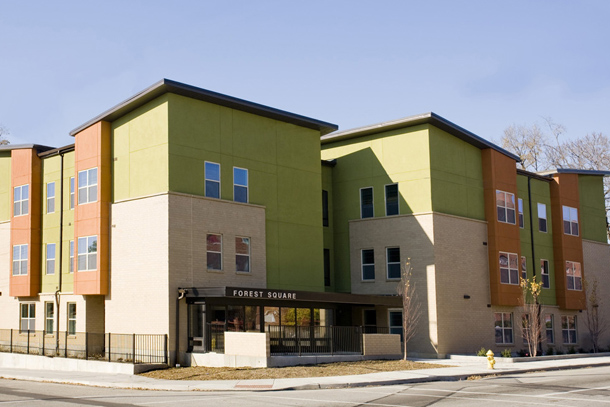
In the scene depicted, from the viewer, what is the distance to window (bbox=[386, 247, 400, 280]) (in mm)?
38656

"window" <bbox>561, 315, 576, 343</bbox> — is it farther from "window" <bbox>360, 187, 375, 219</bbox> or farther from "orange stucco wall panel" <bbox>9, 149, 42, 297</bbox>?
"orange stucco wall panel" <bbox>9, 149, 42, 297</bbox>

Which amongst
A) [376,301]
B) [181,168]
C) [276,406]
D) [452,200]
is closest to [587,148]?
[452,200]

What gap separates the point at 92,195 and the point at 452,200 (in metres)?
18.2

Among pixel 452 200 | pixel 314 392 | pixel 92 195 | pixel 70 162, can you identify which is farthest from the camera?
pixel 452 200

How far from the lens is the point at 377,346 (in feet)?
107

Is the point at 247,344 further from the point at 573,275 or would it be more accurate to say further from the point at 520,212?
the point at 573,275

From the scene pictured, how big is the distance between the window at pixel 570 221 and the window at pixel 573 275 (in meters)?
2.05

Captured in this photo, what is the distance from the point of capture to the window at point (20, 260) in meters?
37.6

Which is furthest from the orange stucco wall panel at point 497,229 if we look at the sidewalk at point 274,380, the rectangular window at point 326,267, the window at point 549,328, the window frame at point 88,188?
the window frame at point 88,188

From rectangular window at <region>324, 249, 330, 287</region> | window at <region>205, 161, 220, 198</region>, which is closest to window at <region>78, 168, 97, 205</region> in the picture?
window at <region>205, 161, 220, 198</region>

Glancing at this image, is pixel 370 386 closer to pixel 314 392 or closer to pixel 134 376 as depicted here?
pixel 314 392

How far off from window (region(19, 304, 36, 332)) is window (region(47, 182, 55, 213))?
4946 mm

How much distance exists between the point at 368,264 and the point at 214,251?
34.7ft

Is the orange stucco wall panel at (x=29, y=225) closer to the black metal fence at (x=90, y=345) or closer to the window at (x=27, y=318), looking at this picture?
the window at (x=27, y=318)
